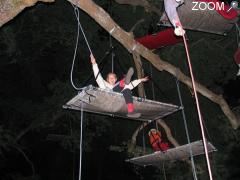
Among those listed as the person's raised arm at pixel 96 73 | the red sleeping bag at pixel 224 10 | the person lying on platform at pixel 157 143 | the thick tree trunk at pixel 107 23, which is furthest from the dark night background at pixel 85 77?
the person's raised arm at pixel 96 73

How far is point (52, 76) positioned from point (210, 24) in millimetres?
11405

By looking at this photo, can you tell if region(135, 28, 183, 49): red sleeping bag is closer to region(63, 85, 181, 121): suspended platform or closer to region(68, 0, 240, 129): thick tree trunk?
region(68, 0, 240, 129): thick tree trunk

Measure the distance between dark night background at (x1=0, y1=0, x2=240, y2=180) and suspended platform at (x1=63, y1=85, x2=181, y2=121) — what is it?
1.88 meters

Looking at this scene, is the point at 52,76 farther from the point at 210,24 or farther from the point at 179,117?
the point at 210,24

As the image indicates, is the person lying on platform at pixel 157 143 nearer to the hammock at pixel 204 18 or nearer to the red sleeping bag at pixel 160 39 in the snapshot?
the red sleeping bag at pixel 160 39

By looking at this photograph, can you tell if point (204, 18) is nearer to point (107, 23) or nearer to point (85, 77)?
point (107, 23)

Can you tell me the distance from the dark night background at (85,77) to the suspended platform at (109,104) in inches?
73.9

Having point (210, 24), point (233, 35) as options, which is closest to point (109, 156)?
point (233, 35)

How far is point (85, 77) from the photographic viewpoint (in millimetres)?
13156

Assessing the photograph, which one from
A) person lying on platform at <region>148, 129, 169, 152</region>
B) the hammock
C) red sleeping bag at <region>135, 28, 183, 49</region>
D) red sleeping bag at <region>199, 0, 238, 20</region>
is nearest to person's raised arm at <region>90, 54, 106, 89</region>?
the hammock

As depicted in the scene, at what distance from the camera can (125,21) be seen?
35.9ft

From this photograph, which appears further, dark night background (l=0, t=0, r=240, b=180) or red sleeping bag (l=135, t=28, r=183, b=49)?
dark night background (l=0, t=0, r=240, b=180)

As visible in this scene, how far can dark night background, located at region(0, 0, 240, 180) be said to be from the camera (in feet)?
34.2

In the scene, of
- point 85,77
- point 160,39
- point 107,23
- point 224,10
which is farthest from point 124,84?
point 85,77
